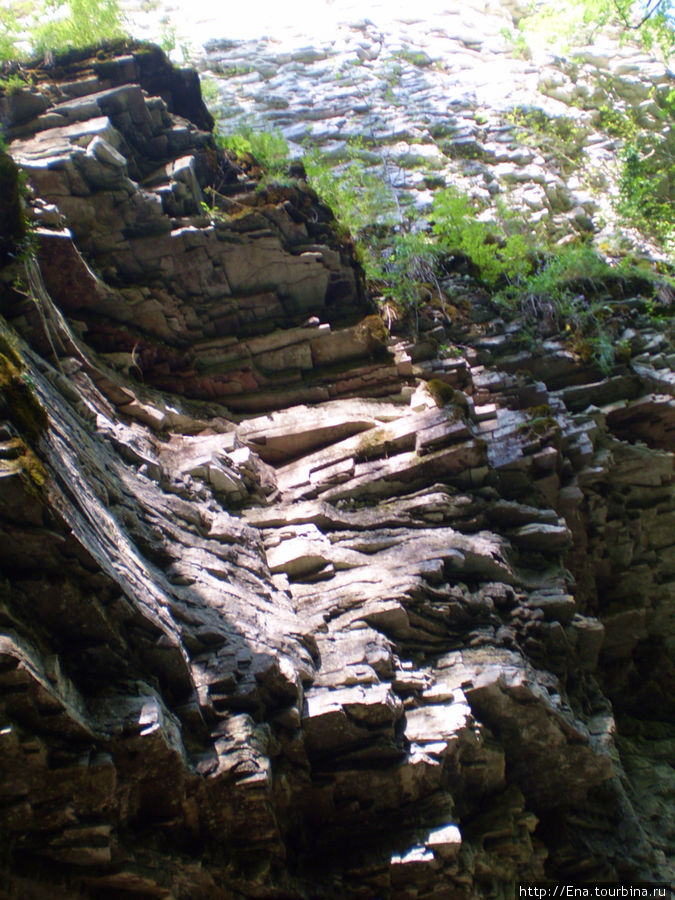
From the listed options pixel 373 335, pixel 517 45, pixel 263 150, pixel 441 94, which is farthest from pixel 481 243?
pixel 517 45

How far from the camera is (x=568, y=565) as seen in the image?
11336 mm

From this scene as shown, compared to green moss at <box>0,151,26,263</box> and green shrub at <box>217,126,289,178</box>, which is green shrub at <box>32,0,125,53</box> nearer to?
green shrub at <box>217,126,289,178</box>

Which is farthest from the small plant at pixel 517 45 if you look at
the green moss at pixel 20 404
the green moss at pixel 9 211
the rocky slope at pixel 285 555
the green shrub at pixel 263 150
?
the green moss at pixel 20 404

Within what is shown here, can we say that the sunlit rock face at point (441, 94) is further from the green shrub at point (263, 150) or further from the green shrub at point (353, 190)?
the green shrub at point (263, 150)

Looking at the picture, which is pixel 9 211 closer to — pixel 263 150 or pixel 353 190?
pixel 263 150

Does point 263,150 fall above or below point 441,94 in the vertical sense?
above

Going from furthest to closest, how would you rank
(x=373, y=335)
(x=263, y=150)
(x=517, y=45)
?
1. (x=517, y=45)
2. (x=263, y=150)
3. (x=373, y=335)

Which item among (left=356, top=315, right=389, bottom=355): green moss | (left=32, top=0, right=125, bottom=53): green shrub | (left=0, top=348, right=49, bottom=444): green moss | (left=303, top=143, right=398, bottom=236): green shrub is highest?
(left=32, top=0, right=125, bottom=53): green shrub

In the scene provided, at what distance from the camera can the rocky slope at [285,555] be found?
4995 millimetres

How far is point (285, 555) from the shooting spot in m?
8.73

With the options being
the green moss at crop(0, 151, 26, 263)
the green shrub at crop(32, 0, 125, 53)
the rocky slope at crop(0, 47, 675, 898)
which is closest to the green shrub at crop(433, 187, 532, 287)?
the rocky slope at crop(0, 47, 675, 898)

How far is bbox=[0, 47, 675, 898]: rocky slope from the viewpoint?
16.4ft

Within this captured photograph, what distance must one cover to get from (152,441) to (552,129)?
1761 cm

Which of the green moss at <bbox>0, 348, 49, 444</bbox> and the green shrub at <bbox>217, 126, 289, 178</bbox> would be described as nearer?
the green moss at <bbox>0, 348, 49, 444</bbox>
